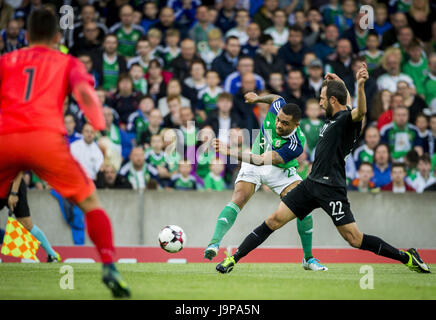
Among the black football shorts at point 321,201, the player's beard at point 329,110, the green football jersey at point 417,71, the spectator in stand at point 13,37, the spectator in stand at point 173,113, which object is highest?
the spectator in stand at point 13,37

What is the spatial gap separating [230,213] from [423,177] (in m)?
5.59

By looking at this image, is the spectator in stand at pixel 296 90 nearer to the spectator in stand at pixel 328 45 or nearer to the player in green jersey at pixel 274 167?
the spectator in stand at pixel 328 45

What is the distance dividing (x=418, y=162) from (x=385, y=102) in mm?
1657

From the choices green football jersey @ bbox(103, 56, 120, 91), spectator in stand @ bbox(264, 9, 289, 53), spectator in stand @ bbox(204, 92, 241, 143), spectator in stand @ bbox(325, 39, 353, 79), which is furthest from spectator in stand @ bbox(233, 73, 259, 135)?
green football jersey @ bbox(103, 56, 120, 91)

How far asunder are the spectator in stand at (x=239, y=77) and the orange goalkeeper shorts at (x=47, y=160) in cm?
888

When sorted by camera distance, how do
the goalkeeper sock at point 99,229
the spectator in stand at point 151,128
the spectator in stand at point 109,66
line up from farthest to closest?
the spectator in stand at point 109,66
the spectator in stand at point 151,128
the goalkeeper sock at point 99,229

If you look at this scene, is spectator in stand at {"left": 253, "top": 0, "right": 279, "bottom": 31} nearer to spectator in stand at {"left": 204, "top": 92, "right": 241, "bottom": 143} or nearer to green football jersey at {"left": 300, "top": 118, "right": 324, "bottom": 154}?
spectator in stand at {"left": 204, "top": 92, "right": 241, "bottom": 143}

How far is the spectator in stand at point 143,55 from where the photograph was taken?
618 inches

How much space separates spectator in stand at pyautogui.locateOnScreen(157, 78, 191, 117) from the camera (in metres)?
14.8

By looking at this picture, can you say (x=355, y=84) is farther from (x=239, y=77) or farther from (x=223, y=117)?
(x=223, y=117)

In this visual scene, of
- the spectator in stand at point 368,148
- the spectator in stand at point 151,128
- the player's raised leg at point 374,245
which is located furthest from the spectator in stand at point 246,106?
the player's raised leg at point 374,245
